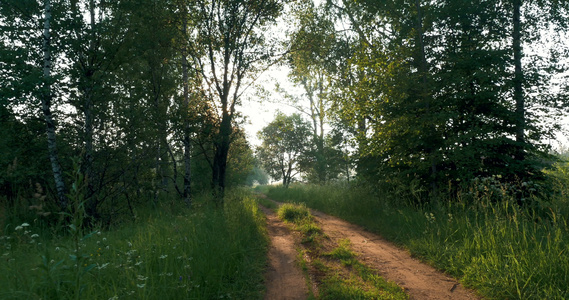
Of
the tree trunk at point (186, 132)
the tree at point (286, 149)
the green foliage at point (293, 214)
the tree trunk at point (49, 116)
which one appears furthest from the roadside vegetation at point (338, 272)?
the tree at point (286, 149)

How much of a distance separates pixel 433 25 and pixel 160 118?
1150cm

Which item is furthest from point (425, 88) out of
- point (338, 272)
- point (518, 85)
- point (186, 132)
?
point (186, 132)

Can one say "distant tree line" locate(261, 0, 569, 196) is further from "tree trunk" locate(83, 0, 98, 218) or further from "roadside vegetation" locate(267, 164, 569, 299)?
"tree trunk" locate(83, 0, 98, 218)

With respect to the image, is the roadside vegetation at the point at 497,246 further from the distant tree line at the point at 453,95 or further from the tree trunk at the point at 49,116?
the tree trunk at the point at 49,116

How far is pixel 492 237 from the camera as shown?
4.71 m

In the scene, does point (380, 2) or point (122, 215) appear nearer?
point (122, 215)

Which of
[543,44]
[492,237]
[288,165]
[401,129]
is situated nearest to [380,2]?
[401,129]

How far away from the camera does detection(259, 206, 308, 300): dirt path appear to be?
4305mm

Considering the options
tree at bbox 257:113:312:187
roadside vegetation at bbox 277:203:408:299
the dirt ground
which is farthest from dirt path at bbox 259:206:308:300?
tree at bbox 257:113:312:187

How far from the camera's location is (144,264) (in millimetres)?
4148

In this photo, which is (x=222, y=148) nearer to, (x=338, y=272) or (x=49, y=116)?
(x=49, y=116)

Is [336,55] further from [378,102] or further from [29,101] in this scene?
[29,101]

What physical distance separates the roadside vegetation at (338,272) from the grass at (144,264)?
1.04 m

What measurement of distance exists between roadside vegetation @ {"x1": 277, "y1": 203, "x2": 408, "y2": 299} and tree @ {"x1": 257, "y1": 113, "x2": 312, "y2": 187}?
98.8ft
